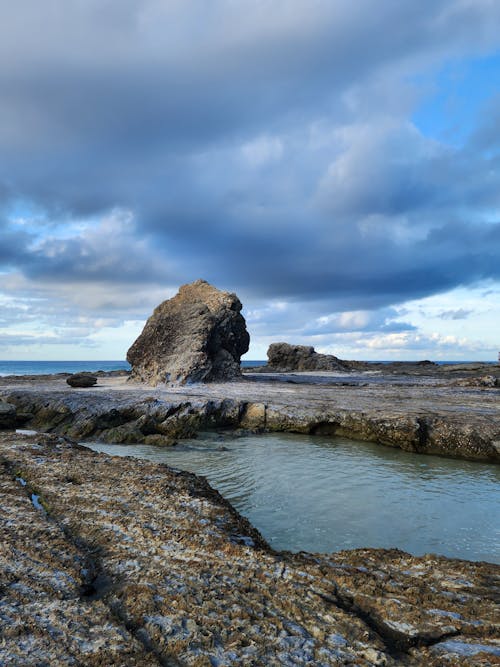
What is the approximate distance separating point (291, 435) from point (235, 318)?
1601cm

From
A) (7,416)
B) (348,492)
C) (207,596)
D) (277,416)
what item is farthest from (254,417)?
(207,596)

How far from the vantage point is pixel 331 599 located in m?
4.41

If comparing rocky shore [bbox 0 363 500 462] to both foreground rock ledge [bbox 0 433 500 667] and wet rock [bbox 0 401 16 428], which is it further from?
foreground rock ledge [bbox 0 433 500 667]

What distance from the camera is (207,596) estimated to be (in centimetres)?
431

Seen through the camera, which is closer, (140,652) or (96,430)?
(140,652)

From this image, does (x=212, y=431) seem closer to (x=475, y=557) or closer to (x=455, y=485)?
(x=455, y=485)

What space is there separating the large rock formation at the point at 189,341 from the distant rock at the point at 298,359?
76.1ft

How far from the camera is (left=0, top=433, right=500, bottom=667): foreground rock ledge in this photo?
3516mm

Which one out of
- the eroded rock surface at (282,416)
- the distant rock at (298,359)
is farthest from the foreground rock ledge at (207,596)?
the distant rock at (298,359)

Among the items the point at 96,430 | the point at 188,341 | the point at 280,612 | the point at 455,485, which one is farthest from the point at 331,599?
the point at 188,341

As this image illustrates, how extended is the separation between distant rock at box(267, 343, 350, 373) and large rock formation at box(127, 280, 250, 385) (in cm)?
2321

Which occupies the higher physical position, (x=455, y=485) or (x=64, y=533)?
(x=64, y=533)

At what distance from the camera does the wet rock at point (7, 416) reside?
17.6 metres

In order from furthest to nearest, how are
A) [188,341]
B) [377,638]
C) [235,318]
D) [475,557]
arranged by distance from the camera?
1. [235,318]
2. [188,341]
3. [475,557]
4. [377,638]
